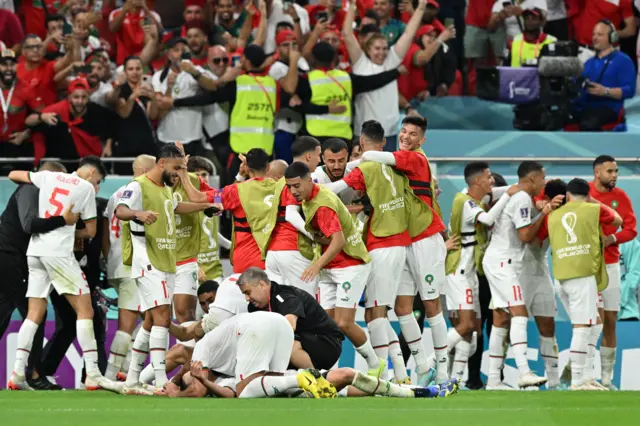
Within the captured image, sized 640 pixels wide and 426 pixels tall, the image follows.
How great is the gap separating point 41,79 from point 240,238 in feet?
16.3

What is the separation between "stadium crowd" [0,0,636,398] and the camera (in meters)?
12.3

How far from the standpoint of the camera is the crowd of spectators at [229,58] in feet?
55.2

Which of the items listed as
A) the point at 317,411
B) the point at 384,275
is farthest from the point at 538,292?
the point at 317,411

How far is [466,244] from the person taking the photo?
15141 mm

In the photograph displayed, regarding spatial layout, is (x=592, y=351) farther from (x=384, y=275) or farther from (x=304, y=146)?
(x=304, y=146)

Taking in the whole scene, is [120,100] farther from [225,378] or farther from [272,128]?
[225,378]

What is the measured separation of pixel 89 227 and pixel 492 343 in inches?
180

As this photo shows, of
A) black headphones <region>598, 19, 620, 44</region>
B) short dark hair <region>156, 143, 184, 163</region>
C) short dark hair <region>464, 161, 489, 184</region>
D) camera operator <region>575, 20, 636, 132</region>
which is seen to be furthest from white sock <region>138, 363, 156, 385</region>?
black headphones <region>598, 19, 620, 44</region>

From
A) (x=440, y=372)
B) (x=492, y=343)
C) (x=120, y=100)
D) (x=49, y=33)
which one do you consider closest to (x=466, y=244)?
(x=492, y=343)

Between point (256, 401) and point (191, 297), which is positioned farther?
point (191, 297)

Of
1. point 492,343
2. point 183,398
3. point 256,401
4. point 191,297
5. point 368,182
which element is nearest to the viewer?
point 256,401

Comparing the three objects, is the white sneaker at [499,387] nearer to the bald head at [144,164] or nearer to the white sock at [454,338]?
the white sock at [454,338]

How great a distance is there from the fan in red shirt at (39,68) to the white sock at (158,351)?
5.14 meters

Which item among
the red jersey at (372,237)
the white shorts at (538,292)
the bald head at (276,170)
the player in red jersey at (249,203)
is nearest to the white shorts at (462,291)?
the white shorts at (538,292)
